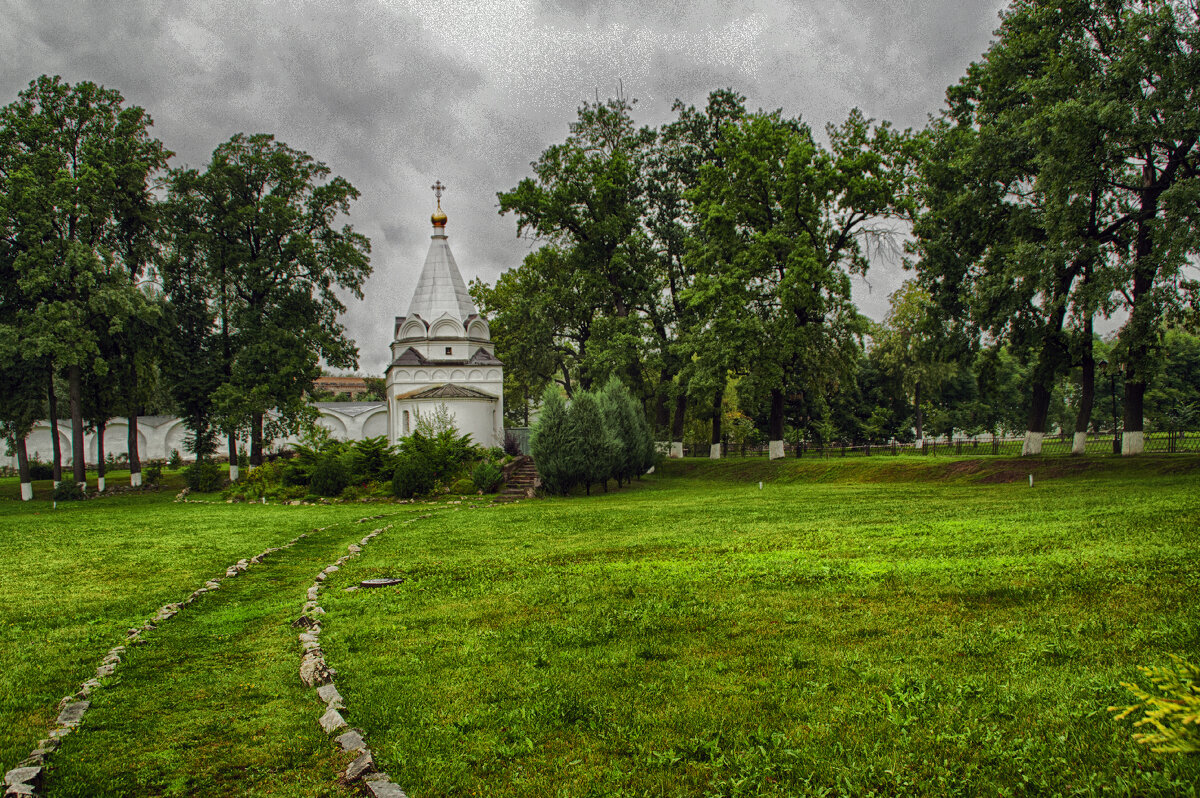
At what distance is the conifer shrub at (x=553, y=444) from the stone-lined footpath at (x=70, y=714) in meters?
17.3

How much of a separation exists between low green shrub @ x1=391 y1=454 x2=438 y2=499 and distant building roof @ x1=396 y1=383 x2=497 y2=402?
438 inches

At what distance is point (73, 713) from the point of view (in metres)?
4.79

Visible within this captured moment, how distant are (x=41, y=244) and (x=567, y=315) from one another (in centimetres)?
2206

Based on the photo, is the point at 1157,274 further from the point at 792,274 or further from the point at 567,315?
the point at 567,315

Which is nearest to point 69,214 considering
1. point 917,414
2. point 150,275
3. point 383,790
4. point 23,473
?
point 150,275

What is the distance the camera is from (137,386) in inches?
1252

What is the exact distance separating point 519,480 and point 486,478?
11.3 ft

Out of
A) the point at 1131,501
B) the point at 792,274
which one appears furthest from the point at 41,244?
the point at 1131,501

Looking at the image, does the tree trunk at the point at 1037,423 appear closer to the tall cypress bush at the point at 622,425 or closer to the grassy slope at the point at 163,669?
the tall cypress bush at the point at 622,425

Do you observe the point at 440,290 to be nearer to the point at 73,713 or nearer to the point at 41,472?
the point at 41,472

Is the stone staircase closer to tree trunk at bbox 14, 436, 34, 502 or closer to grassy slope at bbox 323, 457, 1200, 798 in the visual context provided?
grassy slope at bbox 323, 457, 1200, 798

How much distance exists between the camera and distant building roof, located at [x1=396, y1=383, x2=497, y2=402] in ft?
120

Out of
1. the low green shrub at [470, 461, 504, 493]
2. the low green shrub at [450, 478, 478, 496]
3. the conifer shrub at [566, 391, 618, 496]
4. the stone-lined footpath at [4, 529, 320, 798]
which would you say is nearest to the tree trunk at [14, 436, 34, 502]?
the low green shrub at [450, 478, 478, 496]

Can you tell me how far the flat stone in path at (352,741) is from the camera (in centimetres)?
416
